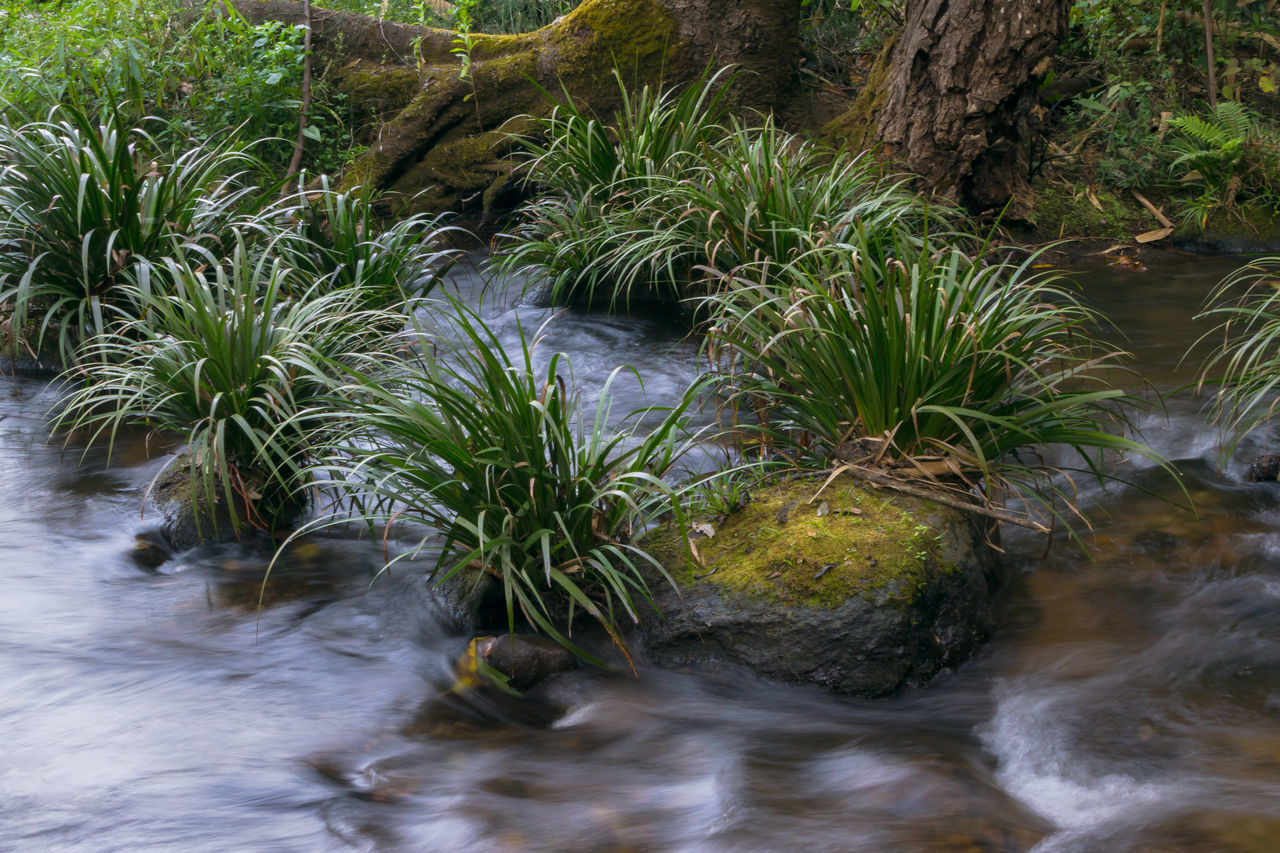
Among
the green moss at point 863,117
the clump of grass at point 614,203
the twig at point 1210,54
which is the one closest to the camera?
the clump of grass at point 614,203

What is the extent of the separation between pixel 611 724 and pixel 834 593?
2.41 feet

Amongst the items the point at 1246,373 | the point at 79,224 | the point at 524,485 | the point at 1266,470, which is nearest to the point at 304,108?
the point at 79,224

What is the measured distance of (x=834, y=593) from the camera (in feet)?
9.13

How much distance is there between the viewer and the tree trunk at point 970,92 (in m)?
5.48

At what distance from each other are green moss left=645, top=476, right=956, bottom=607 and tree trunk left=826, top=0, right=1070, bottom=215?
11.2 ft

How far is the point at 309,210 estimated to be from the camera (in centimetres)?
491

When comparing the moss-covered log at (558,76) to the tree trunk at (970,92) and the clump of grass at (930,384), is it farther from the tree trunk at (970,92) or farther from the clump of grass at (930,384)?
the clump of grass at (930,384)

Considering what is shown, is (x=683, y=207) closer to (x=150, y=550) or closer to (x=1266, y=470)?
(x=1266, y=470)

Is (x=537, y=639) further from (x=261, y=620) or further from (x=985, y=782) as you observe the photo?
(x=985, y=782)

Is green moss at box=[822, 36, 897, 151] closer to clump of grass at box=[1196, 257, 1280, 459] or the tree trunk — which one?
the tree trunk

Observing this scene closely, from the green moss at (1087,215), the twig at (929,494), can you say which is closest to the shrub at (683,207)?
the twig at (929,494)

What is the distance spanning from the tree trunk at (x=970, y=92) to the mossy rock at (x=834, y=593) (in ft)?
11.2

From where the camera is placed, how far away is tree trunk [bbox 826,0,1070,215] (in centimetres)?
548

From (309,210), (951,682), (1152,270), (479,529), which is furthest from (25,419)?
(1152,270)
